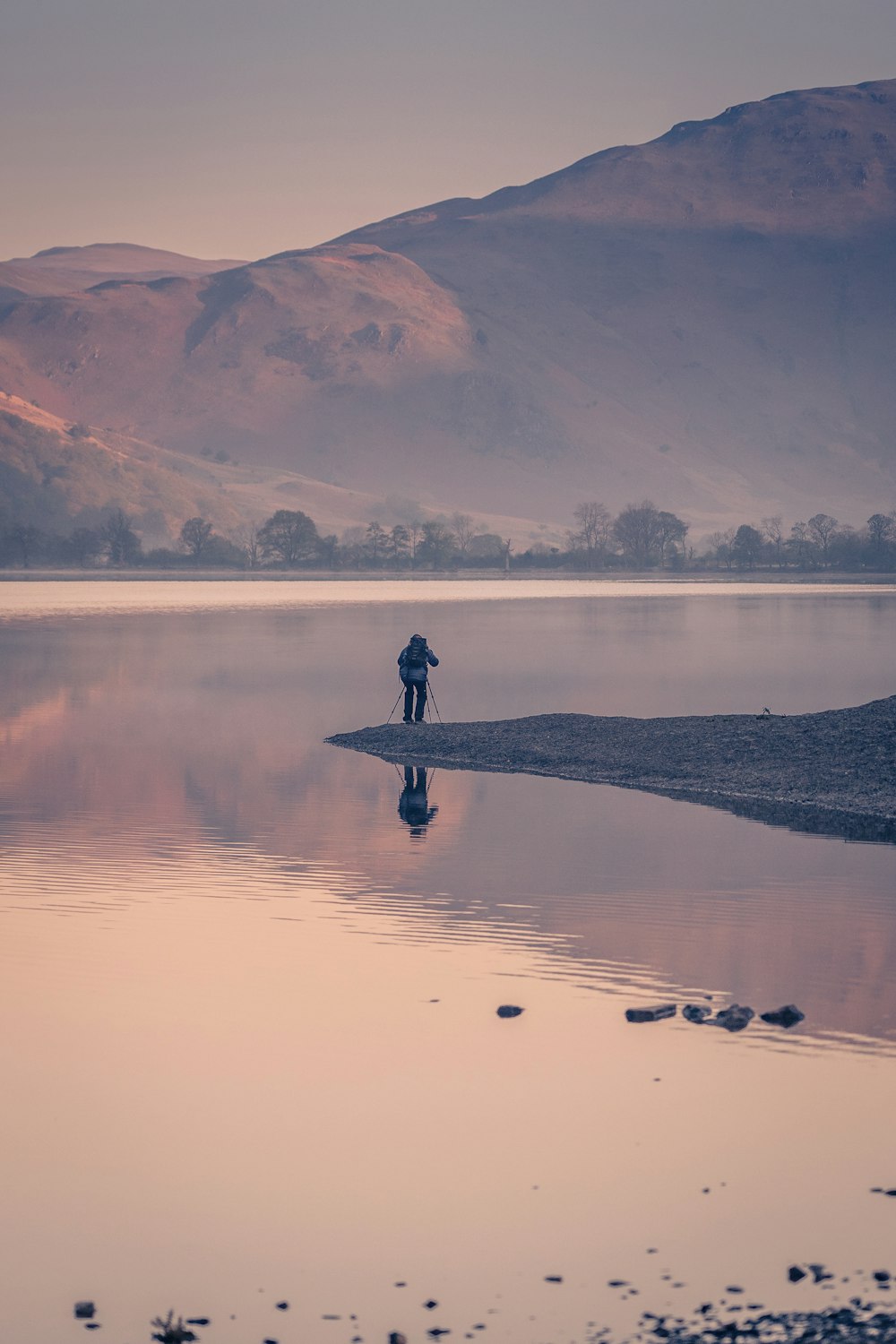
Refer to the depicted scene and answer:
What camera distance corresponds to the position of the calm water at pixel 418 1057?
404 inches

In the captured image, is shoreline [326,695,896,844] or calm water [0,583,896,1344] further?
shoreline [326,695,896,844]

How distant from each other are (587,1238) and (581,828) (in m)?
16.3

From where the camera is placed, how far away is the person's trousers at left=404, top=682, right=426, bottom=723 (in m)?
40.8

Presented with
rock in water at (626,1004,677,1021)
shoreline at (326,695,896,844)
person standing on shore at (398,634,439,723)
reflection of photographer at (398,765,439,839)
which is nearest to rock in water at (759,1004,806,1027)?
rock in water at (626,1004,677,1021)

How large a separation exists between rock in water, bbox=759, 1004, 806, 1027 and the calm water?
388 mm

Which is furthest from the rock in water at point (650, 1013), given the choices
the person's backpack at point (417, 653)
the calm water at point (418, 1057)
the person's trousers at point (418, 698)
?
the person's trousers at point (418, 698)

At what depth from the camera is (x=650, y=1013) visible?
15367 millimetres

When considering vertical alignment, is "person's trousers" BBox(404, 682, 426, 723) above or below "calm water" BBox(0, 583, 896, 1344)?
above

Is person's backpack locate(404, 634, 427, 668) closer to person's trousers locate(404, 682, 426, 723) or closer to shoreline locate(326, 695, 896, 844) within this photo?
person's trousers locate(404, 682, 426, 723)

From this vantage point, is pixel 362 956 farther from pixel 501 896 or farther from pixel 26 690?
pixel 26 690

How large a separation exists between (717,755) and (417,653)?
8385mm

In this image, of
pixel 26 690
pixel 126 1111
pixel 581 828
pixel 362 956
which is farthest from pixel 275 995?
pixel 26 690

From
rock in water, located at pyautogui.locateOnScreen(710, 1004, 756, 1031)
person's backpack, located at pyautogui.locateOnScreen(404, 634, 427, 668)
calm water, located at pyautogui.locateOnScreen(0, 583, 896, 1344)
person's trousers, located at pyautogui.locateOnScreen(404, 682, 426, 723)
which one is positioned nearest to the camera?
calm water, located at pyautogui.locateOnScreen(0, 583, 896, 1344)

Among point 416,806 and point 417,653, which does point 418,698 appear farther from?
point 416,806
